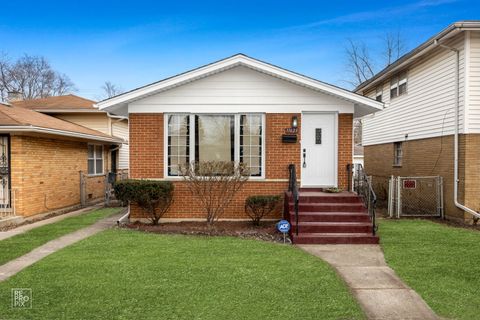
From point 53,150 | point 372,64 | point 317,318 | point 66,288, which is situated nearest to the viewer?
point 317,318

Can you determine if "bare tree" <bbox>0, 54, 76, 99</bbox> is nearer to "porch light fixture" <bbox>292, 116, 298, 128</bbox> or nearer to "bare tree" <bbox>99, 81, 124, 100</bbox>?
"bare tree" <bbox>99, 81, 124, 100</bbox>

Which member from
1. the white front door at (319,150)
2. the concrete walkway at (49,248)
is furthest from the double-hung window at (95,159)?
the white front door at (319,150)

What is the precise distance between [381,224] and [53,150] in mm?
10968

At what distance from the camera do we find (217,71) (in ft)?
31.2

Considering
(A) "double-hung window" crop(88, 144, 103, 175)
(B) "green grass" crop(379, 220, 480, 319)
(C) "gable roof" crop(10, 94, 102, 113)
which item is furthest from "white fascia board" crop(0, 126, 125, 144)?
(B) "green grass" crop(379, 220, 480, 319)

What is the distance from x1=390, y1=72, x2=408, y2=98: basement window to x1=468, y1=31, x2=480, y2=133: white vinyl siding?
372cm

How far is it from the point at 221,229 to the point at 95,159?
9.66 meters

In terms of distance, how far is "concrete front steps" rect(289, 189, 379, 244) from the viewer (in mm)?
7578

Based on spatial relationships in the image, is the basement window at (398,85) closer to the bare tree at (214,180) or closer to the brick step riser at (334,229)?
the brick step riser at (334,229)

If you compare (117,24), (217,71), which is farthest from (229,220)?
(117,24)

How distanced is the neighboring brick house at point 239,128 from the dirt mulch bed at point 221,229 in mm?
392

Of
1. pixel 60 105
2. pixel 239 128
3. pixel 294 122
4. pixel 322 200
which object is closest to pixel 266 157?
pixel 239 128

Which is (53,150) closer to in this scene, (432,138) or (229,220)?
(229,220)

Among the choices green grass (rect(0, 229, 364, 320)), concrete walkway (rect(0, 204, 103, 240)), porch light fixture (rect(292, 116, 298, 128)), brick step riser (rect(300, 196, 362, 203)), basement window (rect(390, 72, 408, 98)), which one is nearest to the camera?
green grass (rect(0, 229, 364, 320))
